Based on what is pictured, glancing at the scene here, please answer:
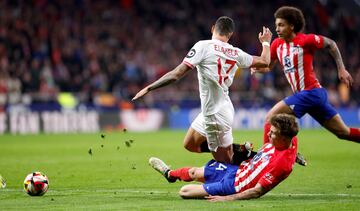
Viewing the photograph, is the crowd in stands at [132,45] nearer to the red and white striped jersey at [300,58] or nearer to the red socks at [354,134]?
the red and white striped jersey at [300,58]

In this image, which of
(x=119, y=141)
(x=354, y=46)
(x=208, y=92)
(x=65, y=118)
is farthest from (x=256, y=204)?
(x=354, y=46)

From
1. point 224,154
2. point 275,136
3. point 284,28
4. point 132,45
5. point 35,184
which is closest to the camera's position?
point 275,136

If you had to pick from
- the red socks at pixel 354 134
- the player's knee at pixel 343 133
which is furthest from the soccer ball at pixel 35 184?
the red socks at pixel 354 134

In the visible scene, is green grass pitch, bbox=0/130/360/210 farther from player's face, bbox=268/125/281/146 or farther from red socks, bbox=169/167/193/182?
player's face, bbox=268/125/281/146

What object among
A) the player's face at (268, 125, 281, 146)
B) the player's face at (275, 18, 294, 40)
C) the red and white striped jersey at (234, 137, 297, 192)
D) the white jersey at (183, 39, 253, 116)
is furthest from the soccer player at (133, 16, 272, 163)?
the player's face at (268, 125, 281, 146)

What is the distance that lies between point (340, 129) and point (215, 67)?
80.3 inches

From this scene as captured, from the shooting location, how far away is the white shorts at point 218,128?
10.1 m

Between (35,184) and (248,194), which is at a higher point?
(35,184)

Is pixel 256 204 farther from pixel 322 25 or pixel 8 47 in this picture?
pixel 322 25

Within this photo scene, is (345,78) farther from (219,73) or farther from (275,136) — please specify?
(275,136)

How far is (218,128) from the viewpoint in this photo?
1012 cm

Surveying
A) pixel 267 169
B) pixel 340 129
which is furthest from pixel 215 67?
pixel 340 129

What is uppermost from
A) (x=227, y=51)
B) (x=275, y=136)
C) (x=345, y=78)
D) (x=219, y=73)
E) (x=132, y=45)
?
(x=132, y=45)

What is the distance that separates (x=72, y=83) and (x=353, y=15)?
1443 cm
